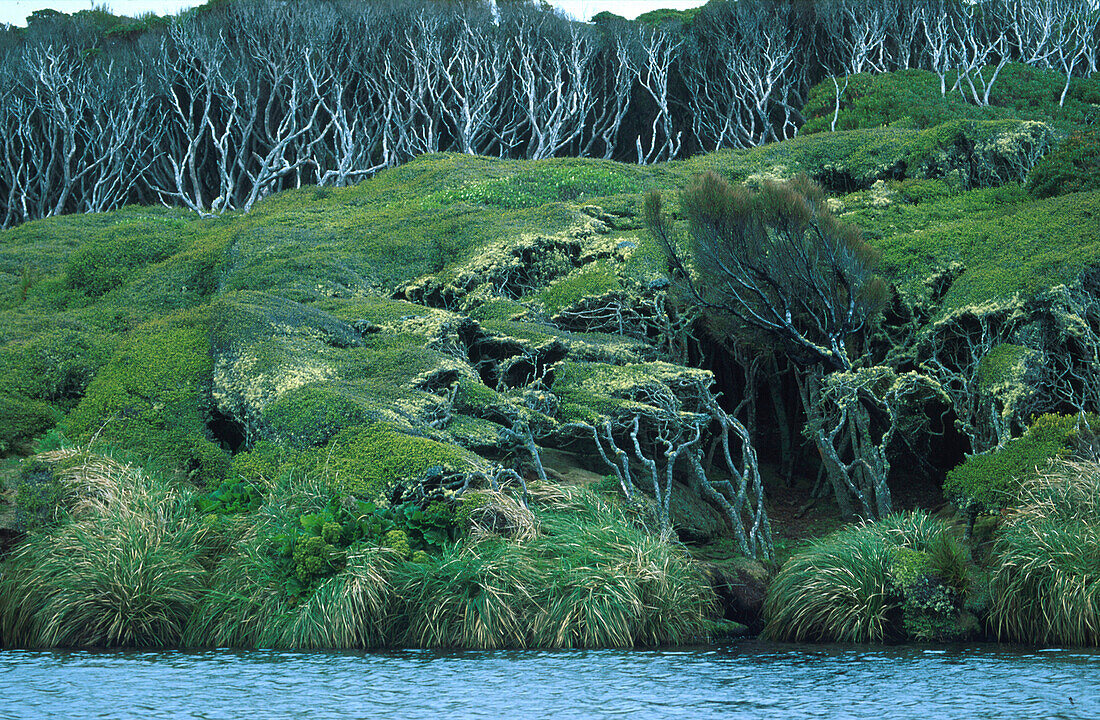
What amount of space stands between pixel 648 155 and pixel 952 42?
1246 cm

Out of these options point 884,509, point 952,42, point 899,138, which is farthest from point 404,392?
point 952,42

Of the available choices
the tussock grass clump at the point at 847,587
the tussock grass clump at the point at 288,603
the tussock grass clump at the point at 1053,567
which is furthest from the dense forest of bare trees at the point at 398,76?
the tussock grass clump at the point at 847,587

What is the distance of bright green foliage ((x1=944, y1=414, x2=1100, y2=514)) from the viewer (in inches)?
445

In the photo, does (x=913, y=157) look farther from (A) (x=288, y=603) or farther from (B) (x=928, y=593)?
(A) (x=288, y=603)

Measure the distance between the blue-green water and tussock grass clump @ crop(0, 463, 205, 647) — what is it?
44 centimetres

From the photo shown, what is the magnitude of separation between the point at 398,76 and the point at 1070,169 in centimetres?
2636

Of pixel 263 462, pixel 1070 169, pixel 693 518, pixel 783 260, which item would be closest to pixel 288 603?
pixel 263 462

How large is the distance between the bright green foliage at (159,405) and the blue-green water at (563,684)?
3676mm

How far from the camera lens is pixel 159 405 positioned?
516 inches

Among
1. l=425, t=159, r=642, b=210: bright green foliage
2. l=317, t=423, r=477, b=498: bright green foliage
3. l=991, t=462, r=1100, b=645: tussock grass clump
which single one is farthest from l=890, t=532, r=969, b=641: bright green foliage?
l=425, t=159, r=642, b=210: bright green foliage

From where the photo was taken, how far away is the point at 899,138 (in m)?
20.7

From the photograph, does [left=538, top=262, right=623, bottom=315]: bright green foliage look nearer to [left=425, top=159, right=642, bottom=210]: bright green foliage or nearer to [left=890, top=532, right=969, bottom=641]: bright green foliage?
[left=425, top=159, right=642, bottom=210]: bright green foliage

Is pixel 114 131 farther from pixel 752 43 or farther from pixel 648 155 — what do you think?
pixel 752 43

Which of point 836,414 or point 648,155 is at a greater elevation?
point 648,155
